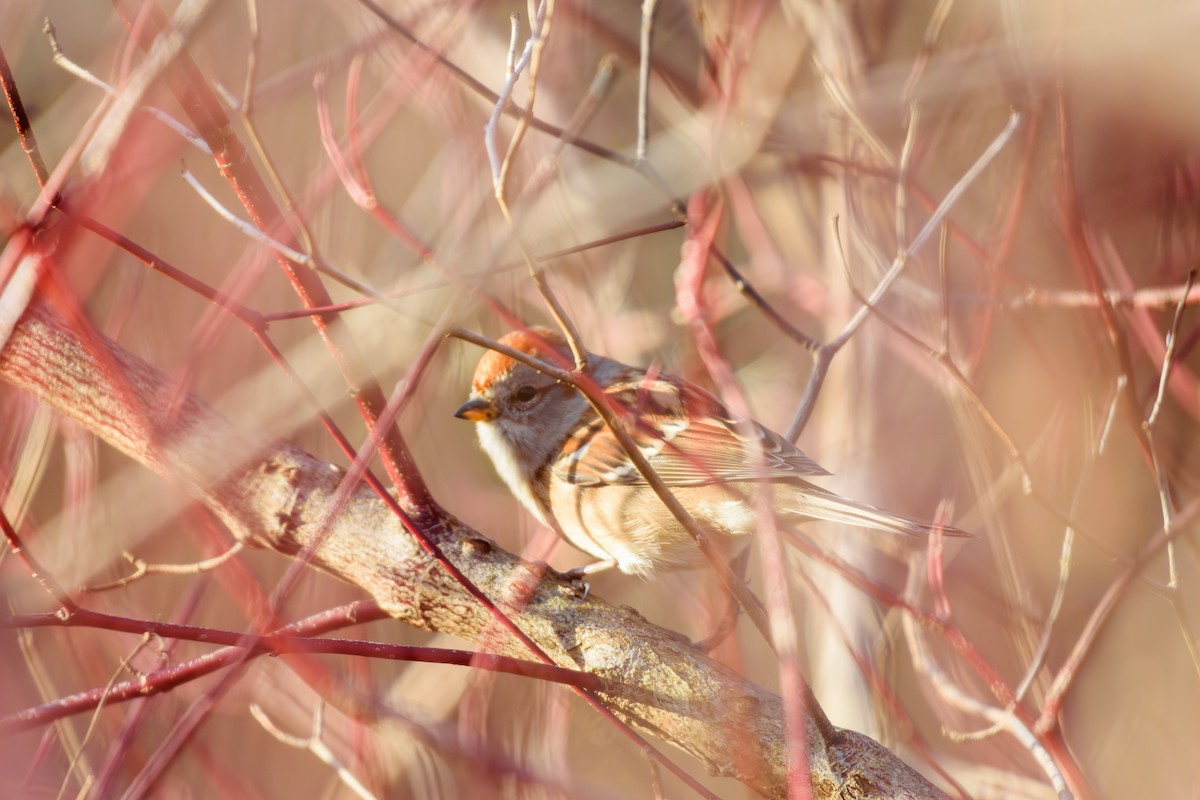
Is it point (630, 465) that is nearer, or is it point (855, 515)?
point (855, 515)

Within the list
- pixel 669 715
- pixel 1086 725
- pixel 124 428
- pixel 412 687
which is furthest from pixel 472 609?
pixel 1086 725

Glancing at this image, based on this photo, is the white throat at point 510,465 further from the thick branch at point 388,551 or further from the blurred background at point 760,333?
the thick branch at point 388,551

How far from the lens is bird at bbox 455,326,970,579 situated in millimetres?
2590

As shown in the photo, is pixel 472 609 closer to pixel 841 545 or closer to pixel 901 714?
pixel 901 714

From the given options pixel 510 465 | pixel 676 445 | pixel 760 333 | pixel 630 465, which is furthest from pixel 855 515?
pixel 760 333

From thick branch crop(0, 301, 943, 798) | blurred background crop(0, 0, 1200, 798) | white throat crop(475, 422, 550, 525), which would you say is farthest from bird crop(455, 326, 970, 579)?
thick branch crop(0, 301, 943, 798)

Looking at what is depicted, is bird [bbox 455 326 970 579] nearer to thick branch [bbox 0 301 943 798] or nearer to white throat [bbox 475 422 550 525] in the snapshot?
white throat [bbox 475 422 550 525]

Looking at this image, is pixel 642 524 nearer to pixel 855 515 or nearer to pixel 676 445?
pixel 676 445

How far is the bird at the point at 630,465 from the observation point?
8.50 feet

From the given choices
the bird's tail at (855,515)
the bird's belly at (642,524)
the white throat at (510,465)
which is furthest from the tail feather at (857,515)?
the white throat at (510,465)

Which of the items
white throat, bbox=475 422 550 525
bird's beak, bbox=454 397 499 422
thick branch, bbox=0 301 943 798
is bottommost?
thick branch, bbox=0 301 943 798

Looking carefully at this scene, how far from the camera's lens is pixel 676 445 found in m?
2.64

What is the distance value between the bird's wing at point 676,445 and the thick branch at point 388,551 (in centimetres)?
76

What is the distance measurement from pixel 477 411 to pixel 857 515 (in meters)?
1.25
